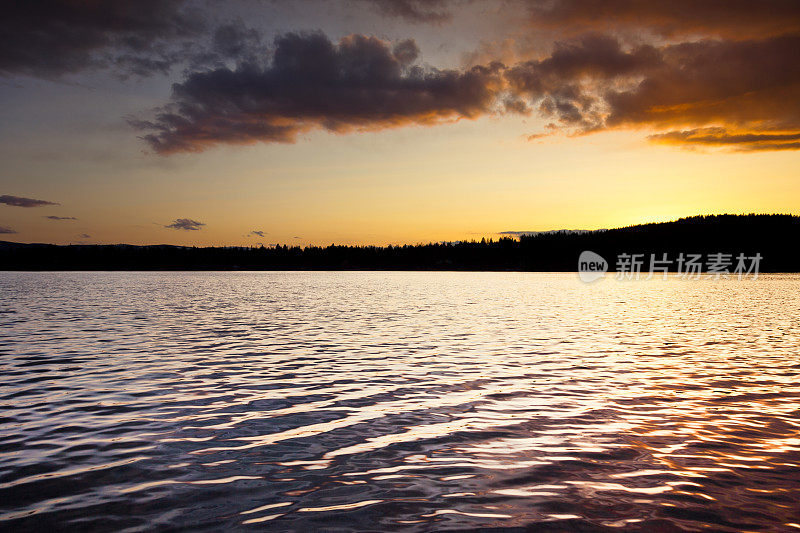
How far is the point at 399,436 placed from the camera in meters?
14.7

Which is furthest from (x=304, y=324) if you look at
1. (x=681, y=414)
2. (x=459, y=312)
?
(x=681, y=414)

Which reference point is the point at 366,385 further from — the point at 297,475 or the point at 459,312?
the point at 459,312

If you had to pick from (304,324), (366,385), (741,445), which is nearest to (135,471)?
(366,385)

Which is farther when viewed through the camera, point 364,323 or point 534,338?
point 364,323

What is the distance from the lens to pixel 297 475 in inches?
461

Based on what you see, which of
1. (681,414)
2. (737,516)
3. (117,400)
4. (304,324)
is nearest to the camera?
(737,516)

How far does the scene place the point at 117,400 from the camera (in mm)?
19125

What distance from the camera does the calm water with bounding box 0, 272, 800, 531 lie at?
391 inches

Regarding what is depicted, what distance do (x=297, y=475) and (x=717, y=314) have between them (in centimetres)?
5546

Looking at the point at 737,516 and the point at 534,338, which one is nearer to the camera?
the point at 737,516

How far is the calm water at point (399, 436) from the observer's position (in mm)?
9938

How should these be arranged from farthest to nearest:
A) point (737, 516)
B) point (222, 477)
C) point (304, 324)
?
point (304, 324) → point (222, 477) → point (737, 516)

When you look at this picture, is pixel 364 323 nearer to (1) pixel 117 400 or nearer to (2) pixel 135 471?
(1) pixel 117 400

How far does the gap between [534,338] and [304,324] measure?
18.8 metres
